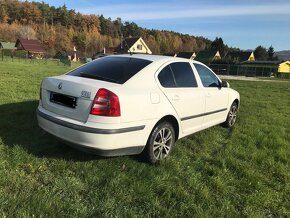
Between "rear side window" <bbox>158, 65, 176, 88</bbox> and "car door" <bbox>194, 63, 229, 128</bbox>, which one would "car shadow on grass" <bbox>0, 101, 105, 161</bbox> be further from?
"car door" <bbox>194, 63, 229, 128</bbox>

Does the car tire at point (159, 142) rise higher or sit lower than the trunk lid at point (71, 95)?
lower

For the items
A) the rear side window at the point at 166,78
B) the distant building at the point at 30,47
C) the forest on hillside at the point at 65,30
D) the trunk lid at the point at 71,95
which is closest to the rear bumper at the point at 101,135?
the trunk lid at the point at 71,95

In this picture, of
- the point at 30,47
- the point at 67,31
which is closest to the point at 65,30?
the point at 67,31

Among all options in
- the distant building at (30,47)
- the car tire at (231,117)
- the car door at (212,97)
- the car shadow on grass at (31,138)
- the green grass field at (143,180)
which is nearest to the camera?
the green grass field at (143,180)

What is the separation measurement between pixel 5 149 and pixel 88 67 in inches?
68.5

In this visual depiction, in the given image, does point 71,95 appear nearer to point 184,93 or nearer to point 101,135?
point 101,135

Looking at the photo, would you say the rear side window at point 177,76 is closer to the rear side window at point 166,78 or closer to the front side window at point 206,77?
the rear side window at point 166,78

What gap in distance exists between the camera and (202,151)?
5.73 meters

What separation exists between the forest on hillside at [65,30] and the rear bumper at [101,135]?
10417cm

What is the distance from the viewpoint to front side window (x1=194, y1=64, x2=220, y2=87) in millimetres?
6196

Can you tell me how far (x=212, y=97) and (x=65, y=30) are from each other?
13734 cm

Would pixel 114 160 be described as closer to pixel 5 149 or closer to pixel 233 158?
pixel 5 149

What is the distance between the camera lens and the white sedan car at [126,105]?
420 centimetres

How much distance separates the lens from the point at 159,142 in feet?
16.3
